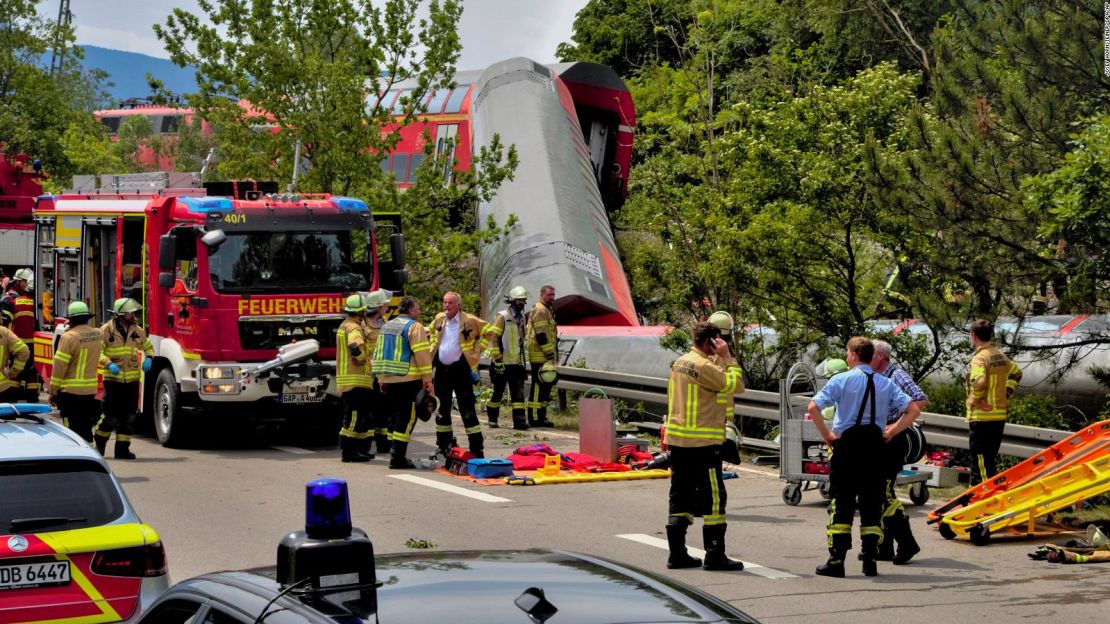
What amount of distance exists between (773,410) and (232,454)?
6.13 meters

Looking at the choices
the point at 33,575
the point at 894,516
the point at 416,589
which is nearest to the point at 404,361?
the point at 894,516

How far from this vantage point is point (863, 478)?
10.1 metres

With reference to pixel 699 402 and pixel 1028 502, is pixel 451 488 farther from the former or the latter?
pixel 1028 502

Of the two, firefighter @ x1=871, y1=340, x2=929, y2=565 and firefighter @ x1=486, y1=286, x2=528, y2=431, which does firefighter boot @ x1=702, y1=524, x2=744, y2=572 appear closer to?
firefighter @ x1=871, y1=340, x2=929, y2=565

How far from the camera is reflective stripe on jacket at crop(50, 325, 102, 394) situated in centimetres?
1477

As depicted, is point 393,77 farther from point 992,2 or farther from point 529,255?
point 992,2

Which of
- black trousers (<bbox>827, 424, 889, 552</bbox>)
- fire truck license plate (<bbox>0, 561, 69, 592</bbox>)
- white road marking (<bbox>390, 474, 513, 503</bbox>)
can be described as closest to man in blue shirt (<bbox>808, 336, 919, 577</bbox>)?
black trousers (<bbox>827, 424, 889, 552</bbox>)

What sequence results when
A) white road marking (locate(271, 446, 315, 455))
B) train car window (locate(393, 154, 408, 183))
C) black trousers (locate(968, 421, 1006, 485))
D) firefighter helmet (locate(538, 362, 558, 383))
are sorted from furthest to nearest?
train car window (locate(393, 154, 408, 183))
firefighter helmet (locate(538, 362, 558, 383))
white road marking (locate(271, 446, 315, 455))
black trousers (locate(968, 421, 1006, 485))

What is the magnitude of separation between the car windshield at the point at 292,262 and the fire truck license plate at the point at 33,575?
32.7 ft

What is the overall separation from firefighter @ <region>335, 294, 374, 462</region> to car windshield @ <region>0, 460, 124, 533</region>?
338 inches

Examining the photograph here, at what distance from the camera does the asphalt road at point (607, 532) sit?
9297mm

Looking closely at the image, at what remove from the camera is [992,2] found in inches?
580

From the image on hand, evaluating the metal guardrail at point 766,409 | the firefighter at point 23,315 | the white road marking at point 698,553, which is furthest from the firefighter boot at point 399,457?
the firefighter at point 23,315

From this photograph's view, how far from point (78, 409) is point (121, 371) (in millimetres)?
864
